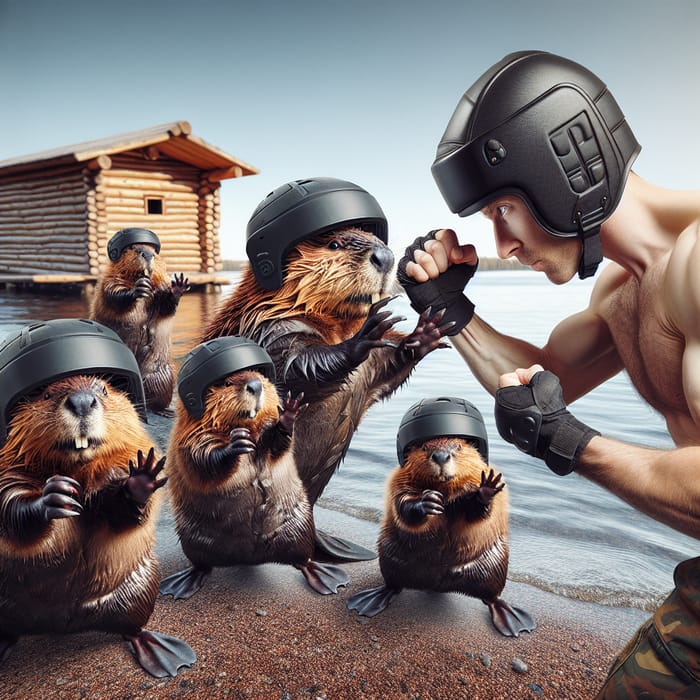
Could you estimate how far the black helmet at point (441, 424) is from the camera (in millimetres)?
1738

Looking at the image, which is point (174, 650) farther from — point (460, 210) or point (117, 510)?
point (460, 210)

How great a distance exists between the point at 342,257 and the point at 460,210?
34 cm

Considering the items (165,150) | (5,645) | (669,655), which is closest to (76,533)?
(5,645)

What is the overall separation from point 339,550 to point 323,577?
211 mm

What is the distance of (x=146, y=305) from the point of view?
2232 millimetres

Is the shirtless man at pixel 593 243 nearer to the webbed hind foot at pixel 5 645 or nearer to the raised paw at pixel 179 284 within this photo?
the raised paw at pixel 179 284

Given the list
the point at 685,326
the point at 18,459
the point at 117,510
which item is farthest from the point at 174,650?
the point at 685,326

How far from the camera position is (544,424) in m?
1.45

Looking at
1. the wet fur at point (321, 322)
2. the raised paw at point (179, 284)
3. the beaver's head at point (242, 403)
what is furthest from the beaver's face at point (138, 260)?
the beaver's head at point (242, 403)

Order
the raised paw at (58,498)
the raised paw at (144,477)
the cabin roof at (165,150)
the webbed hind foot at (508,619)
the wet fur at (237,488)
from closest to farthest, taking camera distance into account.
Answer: the raised paw at (58,498) < the raised paw at (144,477) < the wet fur at (237,488) < the webbed hind foot at (508,619) < the cabin roof at (165,150)

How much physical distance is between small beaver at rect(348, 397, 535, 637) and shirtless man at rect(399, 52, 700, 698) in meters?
0.26

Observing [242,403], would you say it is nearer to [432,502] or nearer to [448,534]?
[432,502]

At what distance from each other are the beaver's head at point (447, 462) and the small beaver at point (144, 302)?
93 cm

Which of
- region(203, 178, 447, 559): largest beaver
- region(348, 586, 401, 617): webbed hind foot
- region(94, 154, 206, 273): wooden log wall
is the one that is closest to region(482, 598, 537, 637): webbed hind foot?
region(348, 586, 401, 617): webbed hind foot
